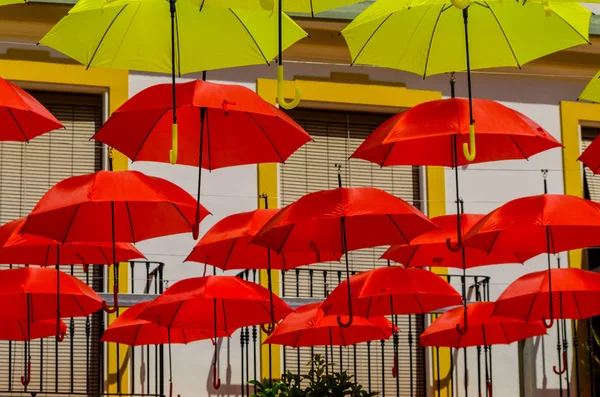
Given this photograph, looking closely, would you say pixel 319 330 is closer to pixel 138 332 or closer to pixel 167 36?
pixel 138 332

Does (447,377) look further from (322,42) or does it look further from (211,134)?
(211,134)

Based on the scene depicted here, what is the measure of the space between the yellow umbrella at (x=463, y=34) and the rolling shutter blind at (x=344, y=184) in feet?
18.7

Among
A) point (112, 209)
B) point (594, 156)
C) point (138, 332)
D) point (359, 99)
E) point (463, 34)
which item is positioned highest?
point (359, 99)

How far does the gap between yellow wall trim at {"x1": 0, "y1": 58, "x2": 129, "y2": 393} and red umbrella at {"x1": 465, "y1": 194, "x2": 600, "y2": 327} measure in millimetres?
4522

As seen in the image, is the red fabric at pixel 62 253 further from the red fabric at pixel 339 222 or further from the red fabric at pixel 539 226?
the red fabric at pixel 539 226

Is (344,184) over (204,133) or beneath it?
over

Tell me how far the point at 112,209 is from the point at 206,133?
103 cm

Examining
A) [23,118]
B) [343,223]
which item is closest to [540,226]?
[343,223]

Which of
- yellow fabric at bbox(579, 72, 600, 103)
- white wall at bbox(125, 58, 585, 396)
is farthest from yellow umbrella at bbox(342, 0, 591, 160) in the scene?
white wall at bbox(125, 58, 585, 396)

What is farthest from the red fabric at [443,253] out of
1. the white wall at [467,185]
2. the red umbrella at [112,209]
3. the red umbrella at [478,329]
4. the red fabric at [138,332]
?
the white wall at [467,185]

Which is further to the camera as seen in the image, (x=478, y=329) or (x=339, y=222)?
(x=478, y=329)

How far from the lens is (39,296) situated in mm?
13539

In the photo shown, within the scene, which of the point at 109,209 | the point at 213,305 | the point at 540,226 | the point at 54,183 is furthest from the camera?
the point at 54,183

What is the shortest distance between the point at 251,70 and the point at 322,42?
0.89 metres
